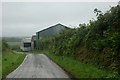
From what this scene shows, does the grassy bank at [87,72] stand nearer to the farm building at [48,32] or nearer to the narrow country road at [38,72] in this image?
the narrow country road at [38,72]

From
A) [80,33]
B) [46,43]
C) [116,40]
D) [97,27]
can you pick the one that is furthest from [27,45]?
[116,40]

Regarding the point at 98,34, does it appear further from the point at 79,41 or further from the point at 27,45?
the point at 27,45

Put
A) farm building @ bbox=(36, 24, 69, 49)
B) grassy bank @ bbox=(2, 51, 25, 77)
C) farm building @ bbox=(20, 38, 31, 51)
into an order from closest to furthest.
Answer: grassy bank @ bbox=(2, 51, 25, 77) < farm building @ bbox=(36, 24, 69, 49) < farm building @ bbox=(20, 38, 31, 51)

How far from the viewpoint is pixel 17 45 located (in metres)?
111

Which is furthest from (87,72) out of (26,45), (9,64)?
(26,45)

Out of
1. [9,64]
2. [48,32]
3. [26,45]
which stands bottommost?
[26,45]

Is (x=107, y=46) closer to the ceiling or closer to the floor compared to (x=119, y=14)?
closer to the floor

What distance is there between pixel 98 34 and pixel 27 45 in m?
62.3

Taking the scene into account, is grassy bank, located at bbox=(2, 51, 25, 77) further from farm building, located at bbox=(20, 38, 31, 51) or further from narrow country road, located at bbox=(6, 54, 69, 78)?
farm building, located at bbox=(20, 38, 31, 51)

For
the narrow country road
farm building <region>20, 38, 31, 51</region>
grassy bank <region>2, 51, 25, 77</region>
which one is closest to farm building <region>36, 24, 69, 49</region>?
farm building <region>20, 38, 31, 51</region>

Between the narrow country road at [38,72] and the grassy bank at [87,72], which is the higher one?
the grassy bank at [87,72]

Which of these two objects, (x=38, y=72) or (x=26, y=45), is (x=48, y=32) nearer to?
(x=26, y=45)

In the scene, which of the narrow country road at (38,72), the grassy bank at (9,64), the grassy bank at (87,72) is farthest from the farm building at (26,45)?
the grassy bank at (87,72)

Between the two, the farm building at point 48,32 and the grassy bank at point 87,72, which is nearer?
the grassy bank at point 87,72
